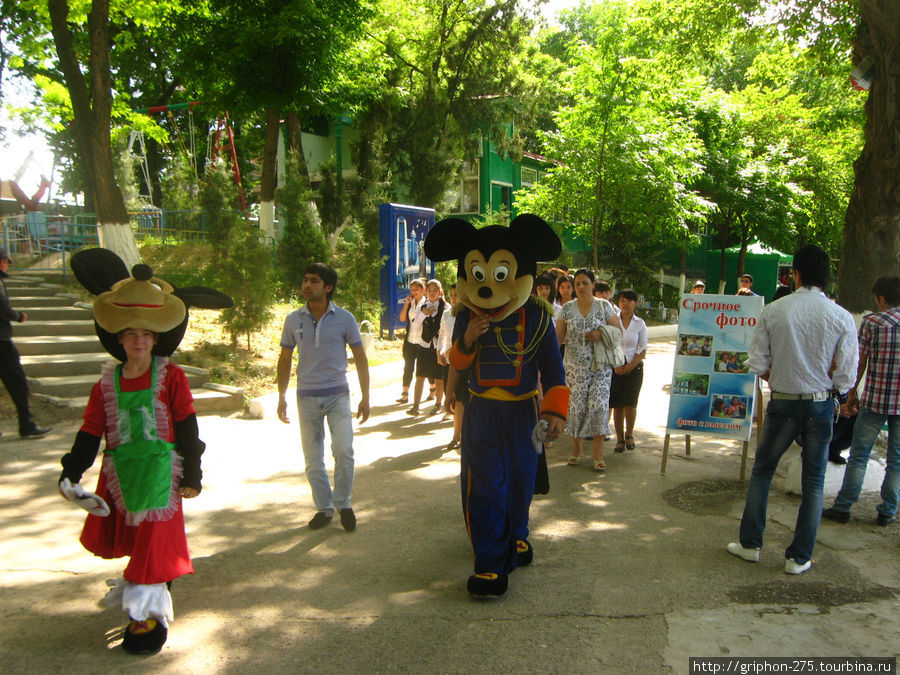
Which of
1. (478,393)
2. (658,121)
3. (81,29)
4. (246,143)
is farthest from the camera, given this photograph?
(246,143)

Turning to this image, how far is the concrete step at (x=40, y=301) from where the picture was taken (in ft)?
36.8

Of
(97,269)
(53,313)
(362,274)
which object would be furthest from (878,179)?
(53,313)

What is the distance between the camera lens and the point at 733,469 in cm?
721

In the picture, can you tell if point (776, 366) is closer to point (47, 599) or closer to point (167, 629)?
point (167, 629)

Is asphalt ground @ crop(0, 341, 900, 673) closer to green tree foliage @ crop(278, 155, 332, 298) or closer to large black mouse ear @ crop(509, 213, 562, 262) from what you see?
large black mouse ear @ crop(509, 213, 562, 262)

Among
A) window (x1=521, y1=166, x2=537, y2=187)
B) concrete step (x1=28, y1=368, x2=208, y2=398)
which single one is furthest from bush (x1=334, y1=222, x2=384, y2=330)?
window (x1=521, y1=166, x2=537, y2=187)

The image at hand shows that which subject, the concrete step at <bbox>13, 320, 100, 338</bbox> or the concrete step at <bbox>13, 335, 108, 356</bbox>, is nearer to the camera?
the concrete step at <bbox>13, 335, 108, 356</bbox>

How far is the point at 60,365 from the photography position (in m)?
9.25

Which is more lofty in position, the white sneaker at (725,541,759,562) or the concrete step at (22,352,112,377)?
the concrete step at (22,352,112,377)

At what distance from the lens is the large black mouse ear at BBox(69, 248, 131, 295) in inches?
147

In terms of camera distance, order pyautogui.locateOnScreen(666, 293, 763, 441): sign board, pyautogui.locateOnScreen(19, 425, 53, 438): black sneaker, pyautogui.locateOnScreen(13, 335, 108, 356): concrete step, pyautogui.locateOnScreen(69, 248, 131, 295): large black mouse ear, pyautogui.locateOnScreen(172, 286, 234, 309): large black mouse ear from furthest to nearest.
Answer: pyautogui.locateOnScreen(13, 335, 108, 356): concrete step
pyautogui.locateOnScreen(19, 425, 53, 438): black sneaker
pyautogui.locateOnScreen(666, 293, 763, 441): sign board
pyautogui.locateOnScreen(172, 286, 234, 309): large black mouse ear
pyautogui.locateOnScreen(69, 248, 131, 295): large black mouse ear

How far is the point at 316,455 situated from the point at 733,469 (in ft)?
14.1

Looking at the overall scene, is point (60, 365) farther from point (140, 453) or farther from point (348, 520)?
point (140, 453)

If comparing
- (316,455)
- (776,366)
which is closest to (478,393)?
(316,455)
